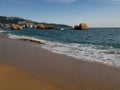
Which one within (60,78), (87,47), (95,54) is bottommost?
(87,47)

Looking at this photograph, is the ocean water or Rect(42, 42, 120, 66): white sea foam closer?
Rect(42, 42, 120, 66): white sea foam

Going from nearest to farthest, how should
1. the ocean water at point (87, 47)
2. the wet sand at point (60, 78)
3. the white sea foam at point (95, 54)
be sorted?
1. the wet sand at point (60, 78)
2. the white sea foam at point (95, 54)
3. the ocean water at point (87, 47)

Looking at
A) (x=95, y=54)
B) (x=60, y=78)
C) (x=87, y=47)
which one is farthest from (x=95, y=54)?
(x=60, y=78)

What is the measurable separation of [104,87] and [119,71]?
2.73 meters

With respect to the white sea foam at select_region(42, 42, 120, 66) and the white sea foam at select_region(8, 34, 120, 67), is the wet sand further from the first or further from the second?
the white sea foam at select_region(42, 42, 120, 66)

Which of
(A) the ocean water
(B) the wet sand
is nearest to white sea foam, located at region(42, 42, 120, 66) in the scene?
(A) the ocean water

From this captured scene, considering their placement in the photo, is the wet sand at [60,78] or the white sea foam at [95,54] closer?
→ the wet sand at [60,78]

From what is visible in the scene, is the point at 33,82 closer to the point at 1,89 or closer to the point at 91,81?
the point at 1,89

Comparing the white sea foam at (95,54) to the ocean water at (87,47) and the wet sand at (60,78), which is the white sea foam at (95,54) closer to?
the ocean water at (87,47)

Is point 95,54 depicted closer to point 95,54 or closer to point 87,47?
point 95,54

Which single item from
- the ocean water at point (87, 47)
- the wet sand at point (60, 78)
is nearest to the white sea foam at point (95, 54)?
the ocean water at point (87, 47)

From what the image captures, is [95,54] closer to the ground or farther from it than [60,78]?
closer to the ground

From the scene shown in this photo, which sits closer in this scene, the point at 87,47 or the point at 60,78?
the point at 60,78

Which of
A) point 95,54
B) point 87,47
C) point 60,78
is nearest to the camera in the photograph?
point 60,78
